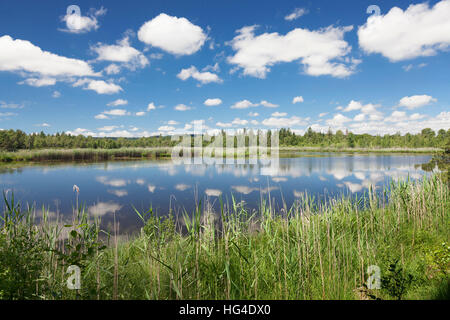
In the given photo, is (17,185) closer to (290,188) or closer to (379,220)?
(290,188)

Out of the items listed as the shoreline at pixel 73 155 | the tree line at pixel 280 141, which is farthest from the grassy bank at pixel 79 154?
the tree line at pixel 280 141

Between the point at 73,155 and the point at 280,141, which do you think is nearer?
the point at 73,155

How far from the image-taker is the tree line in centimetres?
5534

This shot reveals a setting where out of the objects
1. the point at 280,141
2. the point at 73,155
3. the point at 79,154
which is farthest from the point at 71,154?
the point at 280,141

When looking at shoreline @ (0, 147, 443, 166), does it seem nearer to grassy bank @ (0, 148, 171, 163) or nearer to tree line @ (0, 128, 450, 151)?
grassy bank @ (0, 148, 171, 163)

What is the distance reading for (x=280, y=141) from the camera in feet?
285

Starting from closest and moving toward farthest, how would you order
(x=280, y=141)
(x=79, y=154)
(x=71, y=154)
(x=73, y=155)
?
1. (x=71, y=154)
2. (x=73, y=155)
3. (x=79, y=154)
4. (x=280, y=141)

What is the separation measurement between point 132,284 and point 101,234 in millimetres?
5971

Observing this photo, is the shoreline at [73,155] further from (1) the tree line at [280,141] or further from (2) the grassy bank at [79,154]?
(1) the tree line at [280,141]

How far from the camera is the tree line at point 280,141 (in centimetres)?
5534

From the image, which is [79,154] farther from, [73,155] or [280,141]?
[280,141]
